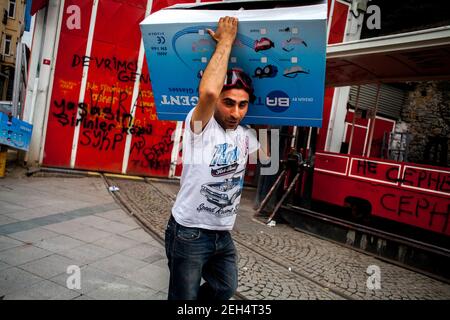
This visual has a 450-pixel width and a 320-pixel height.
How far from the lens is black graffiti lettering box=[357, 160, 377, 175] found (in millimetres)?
6277

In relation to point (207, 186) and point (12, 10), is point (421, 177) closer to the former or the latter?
point (207, 186)

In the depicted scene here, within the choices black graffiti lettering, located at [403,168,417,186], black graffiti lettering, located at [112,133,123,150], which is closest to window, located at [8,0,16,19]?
black graffiti lettering, located at [112,133,123,150]

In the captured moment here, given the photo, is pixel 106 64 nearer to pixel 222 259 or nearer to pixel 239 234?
pixel 239 234

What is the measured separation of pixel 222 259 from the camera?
242cm

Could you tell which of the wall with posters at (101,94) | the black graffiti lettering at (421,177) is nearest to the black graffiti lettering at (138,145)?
the wall with posters at (101,94)

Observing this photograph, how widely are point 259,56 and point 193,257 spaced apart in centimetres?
136

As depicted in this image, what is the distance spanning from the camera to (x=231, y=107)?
2.18 m

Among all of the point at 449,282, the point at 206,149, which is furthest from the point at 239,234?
the point at 206,149

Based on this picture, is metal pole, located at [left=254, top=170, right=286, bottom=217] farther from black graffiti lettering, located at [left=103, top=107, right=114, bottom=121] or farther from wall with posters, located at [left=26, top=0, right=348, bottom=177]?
black graffiti lettering, located at [left=103, top=107, right=114, bottom=121]

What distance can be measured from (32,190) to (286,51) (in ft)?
23.0

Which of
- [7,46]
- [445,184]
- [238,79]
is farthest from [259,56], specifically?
[7,46]

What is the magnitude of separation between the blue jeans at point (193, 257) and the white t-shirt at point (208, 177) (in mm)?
70

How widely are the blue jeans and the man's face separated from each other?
0.74 metres
